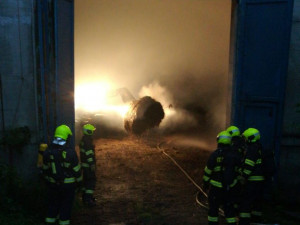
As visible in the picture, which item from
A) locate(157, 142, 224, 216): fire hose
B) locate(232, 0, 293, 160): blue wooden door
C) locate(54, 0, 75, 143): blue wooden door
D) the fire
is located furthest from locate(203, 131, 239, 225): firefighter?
the fire

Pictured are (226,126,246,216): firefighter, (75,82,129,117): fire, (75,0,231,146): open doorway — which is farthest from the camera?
(75,0,231,146): open doorway

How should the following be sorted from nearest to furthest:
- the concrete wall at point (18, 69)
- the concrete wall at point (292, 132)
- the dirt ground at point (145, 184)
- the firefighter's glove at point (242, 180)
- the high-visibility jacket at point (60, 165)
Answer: the high-visibility jacket at point (60, 165)
the firefighter's glove at point (242, 180)
the concrete wall at point (18, 69)
the dirt ground at point (145, 184)
the concrete wall at point (292, 132)

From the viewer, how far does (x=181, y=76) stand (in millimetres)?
17953

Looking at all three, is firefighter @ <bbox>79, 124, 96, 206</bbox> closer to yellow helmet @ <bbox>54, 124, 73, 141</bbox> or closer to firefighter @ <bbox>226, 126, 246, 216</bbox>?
yellow helmet @ <bbox>54, 124, 73, 141</bbox>

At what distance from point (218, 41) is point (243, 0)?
367 inches

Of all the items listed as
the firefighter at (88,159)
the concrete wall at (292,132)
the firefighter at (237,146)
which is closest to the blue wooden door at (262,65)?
the concrete wall at (292,132)

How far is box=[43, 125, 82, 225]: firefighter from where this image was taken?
16.4 ft

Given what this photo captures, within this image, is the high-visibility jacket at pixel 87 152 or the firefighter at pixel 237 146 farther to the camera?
the high-visibility jacket at pixel 87 152

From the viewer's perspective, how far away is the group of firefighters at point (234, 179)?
207 inches

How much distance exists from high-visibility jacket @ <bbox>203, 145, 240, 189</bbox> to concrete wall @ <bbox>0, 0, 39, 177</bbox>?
3.75 meters

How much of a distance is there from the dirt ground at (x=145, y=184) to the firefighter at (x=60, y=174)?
0.90 metres

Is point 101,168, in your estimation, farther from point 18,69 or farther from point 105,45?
point 105,45

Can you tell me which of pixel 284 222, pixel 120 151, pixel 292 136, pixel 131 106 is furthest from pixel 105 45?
pixel 284 222

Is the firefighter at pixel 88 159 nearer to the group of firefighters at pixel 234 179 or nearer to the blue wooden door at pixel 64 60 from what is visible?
the blue wooden door at pixel 64 60
